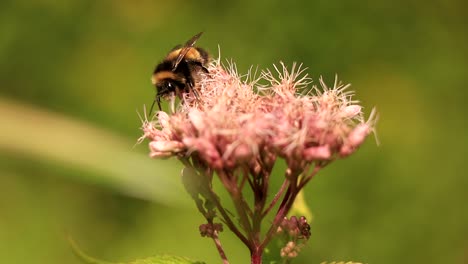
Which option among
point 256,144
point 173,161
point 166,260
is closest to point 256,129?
point 256,144

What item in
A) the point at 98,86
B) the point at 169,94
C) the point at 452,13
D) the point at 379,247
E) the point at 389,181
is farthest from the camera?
the point at 452,13

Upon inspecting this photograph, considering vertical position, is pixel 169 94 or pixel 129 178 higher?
pixel 129 178

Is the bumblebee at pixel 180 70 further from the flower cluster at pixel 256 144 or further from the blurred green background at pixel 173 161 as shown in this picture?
the blurred green background at pixel 173 161

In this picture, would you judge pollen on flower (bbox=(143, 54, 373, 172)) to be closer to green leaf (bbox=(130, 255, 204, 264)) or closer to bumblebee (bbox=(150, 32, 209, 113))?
green leaf (bbox=(130, 255, 204, 264))

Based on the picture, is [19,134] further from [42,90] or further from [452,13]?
[452,13]

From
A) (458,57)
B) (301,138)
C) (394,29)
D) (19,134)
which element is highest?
(394,29)

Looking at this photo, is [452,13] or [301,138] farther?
[452,13]

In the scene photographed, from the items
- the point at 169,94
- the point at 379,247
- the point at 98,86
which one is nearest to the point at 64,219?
the point at 98,86
